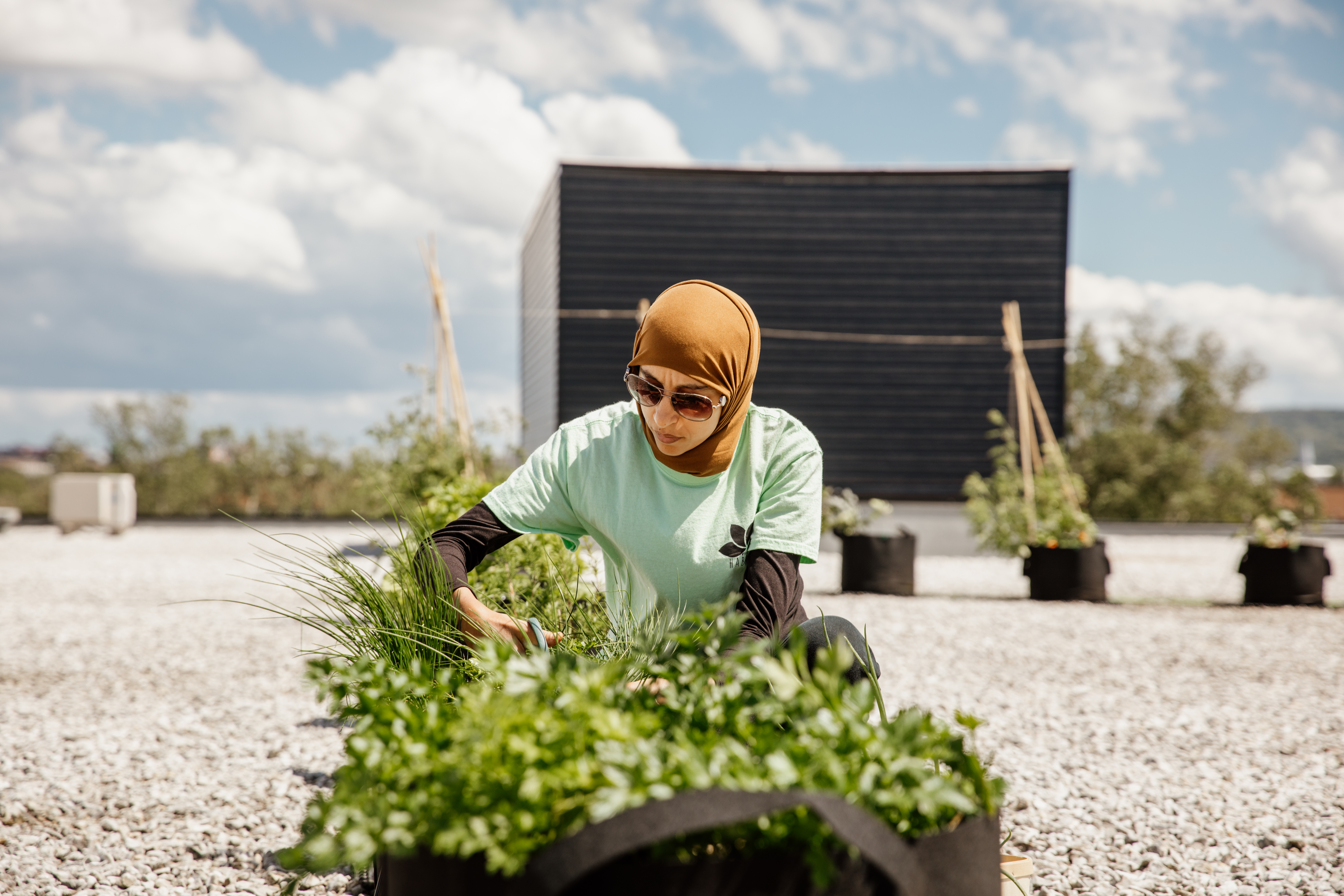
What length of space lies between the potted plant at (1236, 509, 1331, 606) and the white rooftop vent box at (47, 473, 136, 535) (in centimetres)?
1272

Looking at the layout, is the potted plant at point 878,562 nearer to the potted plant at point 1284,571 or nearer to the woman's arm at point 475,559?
the potted plant at point 1284,571

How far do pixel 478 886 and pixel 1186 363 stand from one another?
77.8ft

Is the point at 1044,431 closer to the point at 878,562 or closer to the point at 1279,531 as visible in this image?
the point at 1279,531

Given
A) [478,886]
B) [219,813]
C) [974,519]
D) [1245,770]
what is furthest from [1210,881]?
[974,519]

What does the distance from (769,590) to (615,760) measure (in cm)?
71

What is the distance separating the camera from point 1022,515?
24.5 ft

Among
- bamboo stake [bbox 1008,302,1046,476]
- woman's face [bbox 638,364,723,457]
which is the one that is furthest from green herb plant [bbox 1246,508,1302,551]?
woman's face [bbox 638,364,723,457]

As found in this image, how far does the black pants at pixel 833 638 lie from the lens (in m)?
1.45

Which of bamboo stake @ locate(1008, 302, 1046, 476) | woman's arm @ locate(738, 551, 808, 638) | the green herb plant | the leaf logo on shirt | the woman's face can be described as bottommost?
the green herb plant

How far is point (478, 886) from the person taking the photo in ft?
2.76

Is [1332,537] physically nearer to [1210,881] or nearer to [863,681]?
[1210,881]

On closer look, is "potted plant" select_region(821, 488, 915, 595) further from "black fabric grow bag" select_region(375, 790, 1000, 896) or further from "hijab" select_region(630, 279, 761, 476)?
"black fabric grow bag" select_region(375, 790, 1000, 896)

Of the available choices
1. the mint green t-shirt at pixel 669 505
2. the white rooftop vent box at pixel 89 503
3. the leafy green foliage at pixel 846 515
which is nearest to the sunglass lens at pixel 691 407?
the mint green t-shirt at pixel 669 505

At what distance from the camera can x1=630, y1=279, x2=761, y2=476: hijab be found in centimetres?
156
